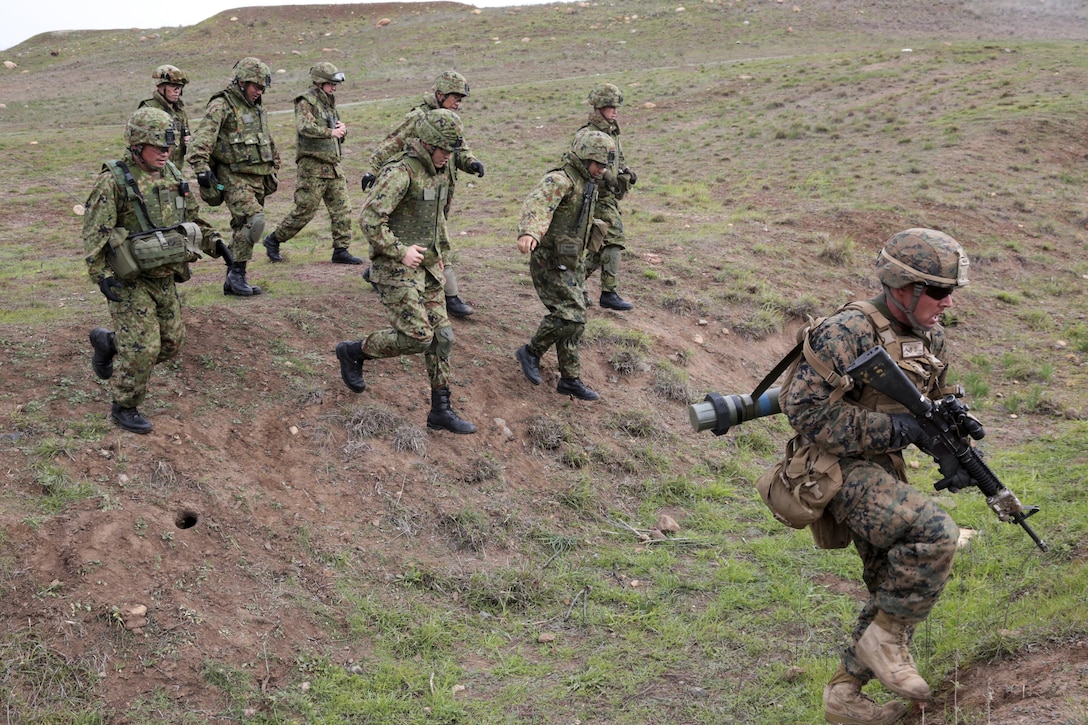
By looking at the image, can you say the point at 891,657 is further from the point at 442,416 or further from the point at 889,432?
the point at 442,416

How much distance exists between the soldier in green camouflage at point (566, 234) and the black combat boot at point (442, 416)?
1.07 meters

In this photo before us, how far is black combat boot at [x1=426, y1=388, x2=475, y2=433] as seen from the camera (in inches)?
270

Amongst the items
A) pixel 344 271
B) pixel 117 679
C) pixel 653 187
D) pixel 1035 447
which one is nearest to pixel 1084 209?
pixel 653 187

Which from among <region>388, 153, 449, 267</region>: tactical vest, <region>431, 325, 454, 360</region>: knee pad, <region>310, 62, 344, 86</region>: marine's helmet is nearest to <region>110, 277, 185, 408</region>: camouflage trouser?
<region>388, 153, 449, 267</region>: tactical vest

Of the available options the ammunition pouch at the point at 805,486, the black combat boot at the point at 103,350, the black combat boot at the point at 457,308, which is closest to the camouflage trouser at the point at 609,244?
the black combat boot at the point at 457,308

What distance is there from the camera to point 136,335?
18.9 ft

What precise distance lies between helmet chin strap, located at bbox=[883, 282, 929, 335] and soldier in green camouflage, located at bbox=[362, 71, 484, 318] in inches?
180

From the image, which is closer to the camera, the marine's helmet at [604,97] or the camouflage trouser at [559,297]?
the camouflage trouser at [559,297]

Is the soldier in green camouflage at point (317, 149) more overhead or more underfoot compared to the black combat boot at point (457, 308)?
more overhead

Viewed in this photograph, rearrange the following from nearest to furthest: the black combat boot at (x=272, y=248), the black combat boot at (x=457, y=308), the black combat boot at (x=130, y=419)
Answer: the black combat boot at (x=130, y=419)
the black combat boot at (x=457, y=308)
the black combat boot at (x=272, y=248)

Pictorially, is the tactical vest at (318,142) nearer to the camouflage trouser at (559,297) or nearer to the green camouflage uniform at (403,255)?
the green camouflage uniform at (403,255)

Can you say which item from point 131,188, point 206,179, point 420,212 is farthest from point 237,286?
point 131,188

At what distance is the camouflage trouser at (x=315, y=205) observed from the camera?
8953 millimetres

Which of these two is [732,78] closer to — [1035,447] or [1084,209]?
[1084,209]
